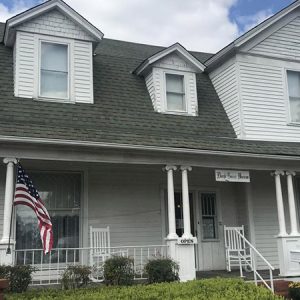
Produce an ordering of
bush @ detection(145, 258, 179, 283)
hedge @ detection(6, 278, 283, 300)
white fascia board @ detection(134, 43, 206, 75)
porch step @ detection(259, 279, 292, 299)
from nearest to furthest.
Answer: hedge @ detection(6, 278, 283, 300), bush @ detection(145, 258, 179, 283), porch step @ detection(259, 279, 292, 299), white fascia board @ detection(134, 43, 206, 75)

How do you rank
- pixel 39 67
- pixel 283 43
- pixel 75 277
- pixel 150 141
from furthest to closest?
pixel 283 43
pixel 39 67
pixel 150 141
pixel 75 277

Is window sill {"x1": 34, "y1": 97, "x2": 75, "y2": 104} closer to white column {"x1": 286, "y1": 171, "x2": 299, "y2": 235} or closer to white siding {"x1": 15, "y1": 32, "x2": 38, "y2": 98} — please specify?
white siding {"x1": 15, "y1": 32, "x2": 38, "y2": 98}

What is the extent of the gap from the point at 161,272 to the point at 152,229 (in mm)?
2545

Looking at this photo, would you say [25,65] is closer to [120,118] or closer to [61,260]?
[120,118]

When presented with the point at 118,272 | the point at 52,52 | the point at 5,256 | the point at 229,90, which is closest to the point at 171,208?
the point at 118,272

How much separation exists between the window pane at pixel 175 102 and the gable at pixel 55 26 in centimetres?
253

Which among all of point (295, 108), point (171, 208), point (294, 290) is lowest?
point (294, 290)

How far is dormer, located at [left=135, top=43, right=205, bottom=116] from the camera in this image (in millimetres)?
11758

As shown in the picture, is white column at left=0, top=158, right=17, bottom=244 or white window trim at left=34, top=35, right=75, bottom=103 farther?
white window trim at left=34, top=35, right=75, bottom=103

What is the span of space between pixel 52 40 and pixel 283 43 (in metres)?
6.58

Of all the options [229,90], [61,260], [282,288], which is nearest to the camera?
[282,288]

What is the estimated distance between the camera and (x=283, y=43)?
508 inches

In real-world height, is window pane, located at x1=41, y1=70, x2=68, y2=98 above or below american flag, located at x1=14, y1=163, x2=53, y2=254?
above

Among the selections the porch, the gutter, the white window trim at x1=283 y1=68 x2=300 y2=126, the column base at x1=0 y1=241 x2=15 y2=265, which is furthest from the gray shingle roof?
the column base at x1=0 y1=241 x2=15 y2=265
